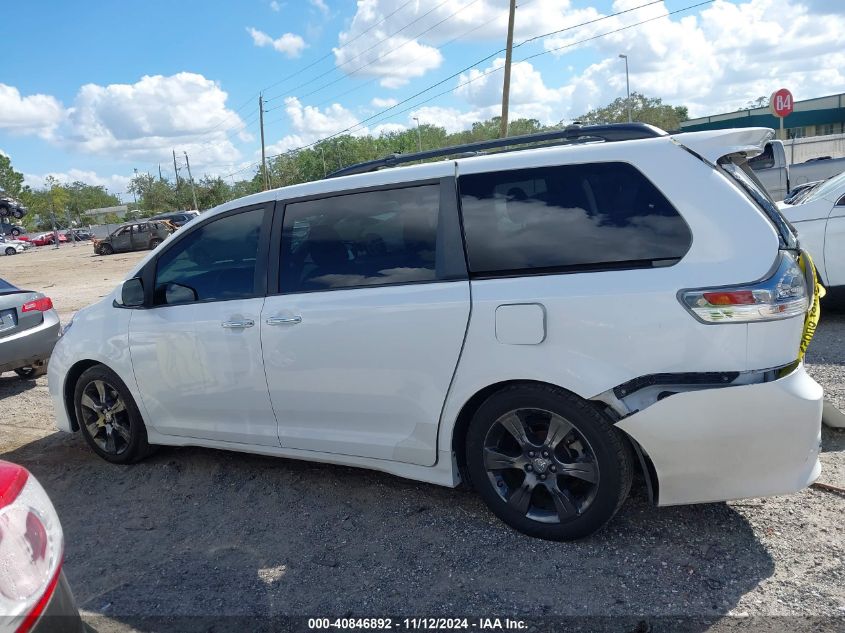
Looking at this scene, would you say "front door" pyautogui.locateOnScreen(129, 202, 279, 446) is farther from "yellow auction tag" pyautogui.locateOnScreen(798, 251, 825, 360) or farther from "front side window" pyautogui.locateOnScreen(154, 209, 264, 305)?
"yellow auction tag" pyautogui.locateOnScreen(798, 251, 825, 360)

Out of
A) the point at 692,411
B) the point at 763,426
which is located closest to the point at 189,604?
the point at 692,411

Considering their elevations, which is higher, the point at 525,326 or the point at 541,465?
the point at 525,326

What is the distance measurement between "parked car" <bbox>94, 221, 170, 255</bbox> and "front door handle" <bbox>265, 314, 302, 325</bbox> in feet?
112

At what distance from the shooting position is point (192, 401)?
13.7 feet

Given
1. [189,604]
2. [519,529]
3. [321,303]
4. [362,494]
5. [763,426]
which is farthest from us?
[362,494]

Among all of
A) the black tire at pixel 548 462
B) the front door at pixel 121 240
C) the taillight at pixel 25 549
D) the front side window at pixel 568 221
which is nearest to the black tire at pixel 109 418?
the black tire at pixel 548 462

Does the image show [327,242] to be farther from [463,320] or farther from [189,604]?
[189,604]

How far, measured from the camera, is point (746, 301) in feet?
8.97

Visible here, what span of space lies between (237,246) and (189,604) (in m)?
1.99

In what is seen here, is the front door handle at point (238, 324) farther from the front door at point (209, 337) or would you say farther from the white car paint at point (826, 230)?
the white car paint at point (826, 230)

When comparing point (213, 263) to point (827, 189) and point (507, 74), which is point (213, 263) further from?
point (507, 74)

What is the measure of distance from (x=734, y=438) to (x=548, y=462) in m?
0.79

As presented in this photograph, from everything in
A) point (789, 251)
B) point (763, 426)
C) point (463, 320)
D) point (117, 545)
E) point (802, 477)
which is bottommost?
point (117, 545)

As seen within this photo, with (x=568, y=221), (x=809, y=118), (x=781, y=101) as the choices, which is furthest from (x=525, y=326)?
(x=809, y=118)
